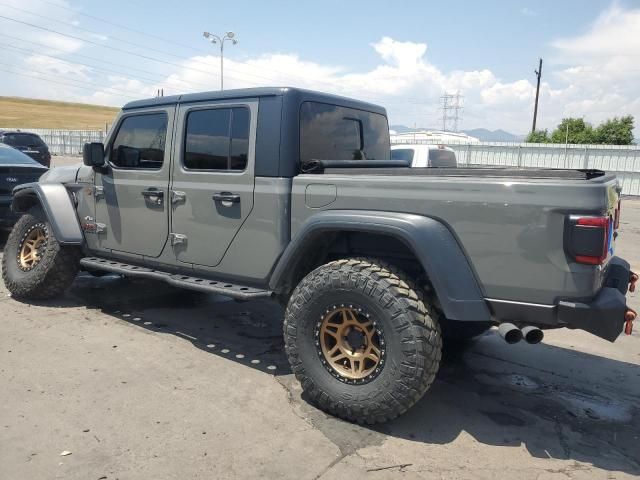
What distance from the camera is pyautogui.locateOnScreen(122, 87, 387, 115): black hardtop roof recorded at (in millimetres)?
3787

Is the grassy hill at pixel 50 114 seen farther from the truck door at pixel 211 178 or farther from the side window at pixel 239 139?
the side window at pixel 239 139

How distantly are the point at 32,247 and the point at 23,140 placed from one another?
49.3 ft

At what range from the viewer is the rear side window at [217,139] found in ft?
12.9

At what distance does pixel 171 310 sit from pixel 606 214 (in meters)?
4.11


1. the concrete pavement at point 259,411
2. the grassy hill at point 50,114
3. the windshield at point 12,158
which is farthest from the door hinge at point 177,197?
the grassy hill at point 50,114

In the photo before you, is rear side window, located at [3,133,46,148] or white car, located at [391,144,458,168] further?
rear side window, located at [3,133,46,148]

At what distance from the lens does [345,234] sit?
3.49m

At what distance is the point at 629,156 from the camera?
21984 mm

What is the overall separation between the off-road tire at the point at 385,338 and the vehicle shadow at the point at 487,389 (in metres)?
A: 0.18

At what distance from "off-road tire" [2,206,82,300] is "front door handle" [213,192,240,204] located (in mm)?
2161

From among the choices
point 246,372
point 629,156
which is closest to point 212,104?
point 246,372

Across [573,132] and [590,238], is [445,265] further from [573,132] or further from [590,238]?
[573,132]

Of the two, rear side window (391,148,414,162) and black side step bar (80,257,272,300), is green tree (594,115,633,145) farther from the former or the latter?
black side step bar (80,257,272,300)

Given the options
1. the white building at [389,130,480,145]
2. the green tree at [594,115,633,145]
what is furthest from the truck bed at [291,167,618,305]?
the green tree at [594,115,633,145]
